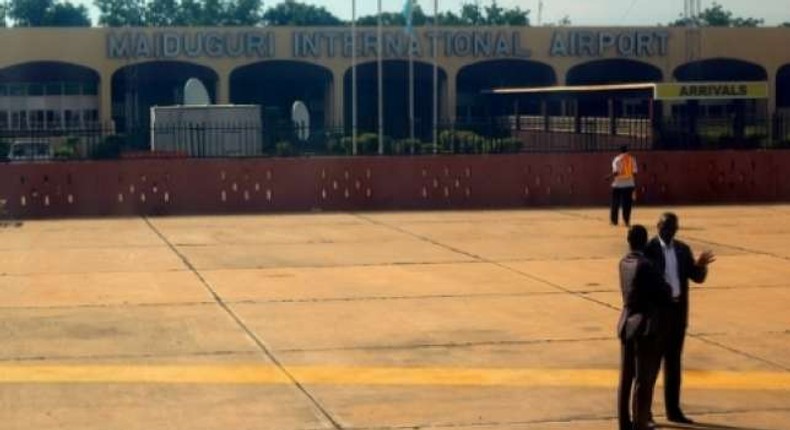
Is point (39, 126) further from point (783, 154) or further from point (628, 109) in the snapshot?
point (783, 154)

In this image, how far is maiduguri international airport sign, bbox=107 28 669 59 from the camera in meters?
60.5

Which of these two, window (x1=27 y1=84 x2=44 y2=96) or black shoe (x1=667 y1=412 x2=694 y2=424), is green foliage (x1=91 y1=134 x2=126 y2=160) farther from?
window (x1=27 y1=84 x2=44 y2=96)

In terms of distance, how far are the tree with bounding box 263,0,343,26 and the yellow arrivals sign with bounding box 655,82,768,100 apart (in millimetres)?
99014

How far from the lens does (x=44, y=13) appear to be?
137 m

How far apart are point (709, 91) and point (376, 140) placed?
11819 mm

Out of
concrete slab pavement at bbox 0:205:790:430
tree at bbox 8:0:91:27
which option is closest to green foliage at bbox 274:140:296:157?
concrete slab pavement at bbox 0:205:790:430

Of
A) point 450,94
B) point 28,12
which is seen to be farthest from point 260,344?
point 28,12

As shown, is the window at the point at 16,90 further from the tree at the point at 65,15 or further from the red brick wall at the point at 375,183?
the tree at the point at 65,15

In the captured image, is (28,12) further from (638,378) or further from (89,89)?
(638,378)

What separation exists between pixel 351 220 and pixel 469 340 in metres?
14.9

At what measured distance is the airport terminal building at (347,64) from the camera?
6025 cm

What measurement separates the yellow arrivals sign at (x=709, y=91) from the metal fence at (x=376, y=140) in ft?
2.29

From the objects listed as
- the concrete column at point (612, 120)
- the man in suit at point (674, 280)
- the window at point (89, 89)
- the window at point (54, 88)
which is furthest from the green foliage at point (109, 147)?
the window at point (54, 88)

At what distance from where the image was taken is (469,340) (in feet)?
45.5
